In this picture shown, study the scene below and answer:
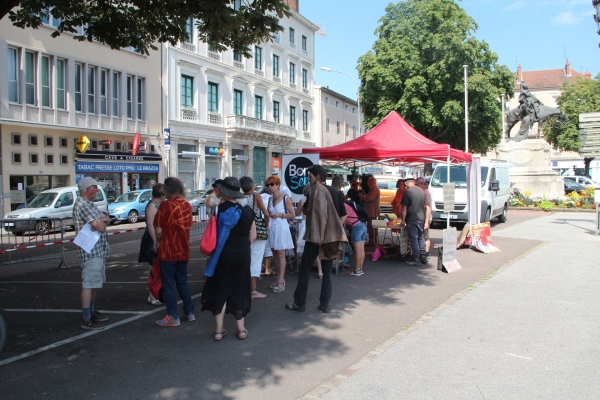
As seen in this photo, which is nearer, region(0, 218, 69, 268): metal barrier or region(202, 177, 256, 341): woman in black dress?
region(202, 177, 256, 341): woman in black dress

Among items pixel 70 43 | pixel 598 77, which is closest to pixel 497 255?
pixel 70 43

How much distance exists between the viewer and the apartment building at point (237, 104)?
3138 centimetres

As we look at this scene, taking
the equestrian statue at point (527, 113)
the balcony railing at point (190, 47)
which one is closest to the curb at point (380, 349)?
the equestrian statue at point (527, 113)

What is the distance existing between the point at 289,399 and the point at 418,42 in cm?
3365

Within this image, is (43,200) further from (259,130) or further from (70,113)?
(259,130)

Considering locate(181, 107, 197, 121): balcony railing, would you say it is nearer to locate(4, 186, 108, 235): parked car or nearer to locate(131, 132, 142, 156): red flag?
locate(131, 132, 142, 156): red flag

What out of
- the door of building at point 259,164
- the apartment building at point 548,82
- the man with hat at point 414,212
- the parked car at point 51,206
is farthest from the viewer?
the apartment building at point 548,82

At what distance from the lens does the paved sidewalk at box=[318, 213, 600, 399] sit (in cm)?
429

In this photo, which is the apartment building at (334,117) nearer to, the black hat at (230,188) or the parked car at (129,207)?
the parked car at (129,207)

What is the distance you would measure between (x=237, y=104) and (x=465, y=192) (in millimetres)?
23401

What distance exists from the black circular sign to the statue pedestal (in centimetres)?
2075

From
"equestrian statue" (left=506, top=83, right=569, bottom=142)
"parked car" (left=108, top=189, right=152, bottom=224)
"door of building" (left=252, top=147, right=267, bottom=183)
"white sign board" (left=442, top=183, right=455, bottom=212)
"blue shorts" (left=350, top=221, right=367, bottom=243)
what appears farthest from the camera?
"door of building" (left=252, top=147, right=267, bottom=183)

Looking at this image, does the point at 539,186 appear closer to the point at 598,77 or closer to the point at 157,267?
the point at 157,267

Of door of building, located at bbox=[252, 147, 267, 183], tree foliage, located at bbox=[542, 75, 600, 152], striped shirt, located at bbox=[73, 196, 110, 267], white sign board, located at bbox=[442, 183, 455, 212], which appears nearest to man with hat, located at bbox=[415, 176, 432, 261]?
white sign board, located at bbox=[442, 183, 455, 212]
